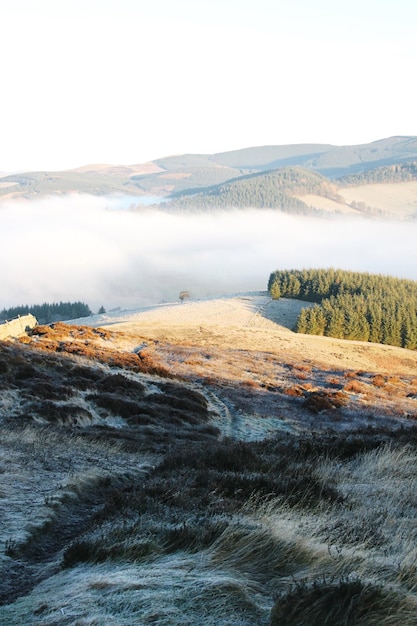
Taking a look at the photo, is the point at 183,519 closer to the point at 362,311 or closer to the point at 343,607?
the point at 343,607

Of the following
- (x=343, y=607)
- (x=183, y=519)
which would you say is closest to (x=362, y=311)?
(x=183, y=519)

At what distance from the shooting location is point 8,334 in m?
48.7

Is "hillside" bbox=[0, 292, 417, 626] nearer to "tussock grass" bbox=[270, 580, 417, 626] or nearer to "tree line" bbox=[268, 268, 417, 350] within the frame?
"tussock grass" bbox=[270, 580, 417, 626]

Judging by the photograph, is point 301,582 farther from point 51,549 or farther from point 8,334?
point 8,334

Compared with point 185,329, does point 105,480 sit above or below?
above

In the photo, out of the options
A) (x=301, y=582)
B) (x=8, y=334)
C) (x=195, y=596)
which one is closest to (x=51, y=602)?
(x=195, y=596)

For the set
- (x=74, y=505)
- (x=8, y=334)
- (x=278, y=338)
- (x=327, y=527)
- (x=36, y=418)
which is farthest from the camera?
(x=278, y=338)

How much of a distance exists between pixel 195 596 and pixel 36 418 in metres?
14.5

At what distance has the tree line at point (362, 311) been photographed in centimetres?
9500

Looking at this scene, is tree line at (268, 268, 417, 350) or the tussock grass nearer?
the tussock grass

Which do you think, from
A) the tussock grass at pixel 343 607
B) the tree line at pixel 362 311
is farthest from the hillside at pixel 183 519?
the tree line at pixel 362 311

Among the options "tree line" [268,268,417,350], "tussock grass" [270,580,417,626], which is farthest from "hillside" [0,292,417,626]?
"tree line" [268,268,417,350]

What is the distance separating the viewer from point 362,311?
9825 centimetres

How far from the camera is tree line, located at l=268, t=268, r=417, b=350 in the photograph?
9500cm
